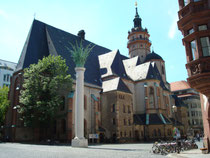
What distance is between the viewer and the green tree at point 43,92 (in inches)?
1182

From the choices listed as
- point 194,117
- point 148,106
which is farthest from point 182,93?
point 148,106

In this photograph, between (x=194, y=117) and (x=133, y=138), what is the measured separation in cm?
4165

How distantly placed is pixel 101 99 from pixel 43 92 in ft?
42.3

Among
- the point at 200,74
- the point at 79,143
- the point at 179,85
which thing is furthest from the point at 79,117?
the point at 179,85

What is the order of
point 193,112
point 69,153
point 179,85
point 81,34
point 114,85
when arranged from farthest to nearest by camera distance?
point 179,85 → point 193,112 → point 81,34 → point 114,85 → point 69,153

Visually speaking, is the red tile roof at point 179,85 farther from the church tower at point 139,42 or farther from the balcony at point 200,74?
the balcony at point 200,74

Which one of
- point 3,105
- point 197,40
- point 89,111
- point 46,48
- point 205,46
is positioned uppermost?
point 46,48

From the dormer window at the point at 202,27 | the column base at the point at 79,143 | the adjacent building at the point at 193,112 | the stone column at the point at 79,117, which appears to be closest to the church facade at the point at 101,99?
the stone column at the point at 79,117

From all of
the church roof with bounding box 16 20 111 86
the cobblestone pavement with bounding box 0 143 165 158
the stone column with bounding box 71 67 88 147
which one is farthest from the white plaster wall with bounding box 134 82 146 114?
the cobblestone pavement with bounding box 0 143 165 158

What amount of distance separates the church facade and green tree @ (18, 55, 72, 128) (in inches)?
126

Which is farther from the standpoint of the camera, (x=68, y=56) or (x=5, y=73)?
(x=5, y=73)

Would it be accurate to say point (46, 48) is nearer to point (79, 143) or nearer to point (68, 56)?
point (68, 56)

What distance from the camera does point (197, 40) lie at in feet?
46.3

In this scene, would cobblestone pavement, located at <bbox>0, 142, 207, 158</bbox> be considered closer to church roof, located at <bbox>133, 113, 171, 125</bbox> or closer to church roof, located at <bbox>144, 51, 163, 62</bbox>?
church roof, located at <bbox>133, 113, 171, 125</bbox>
